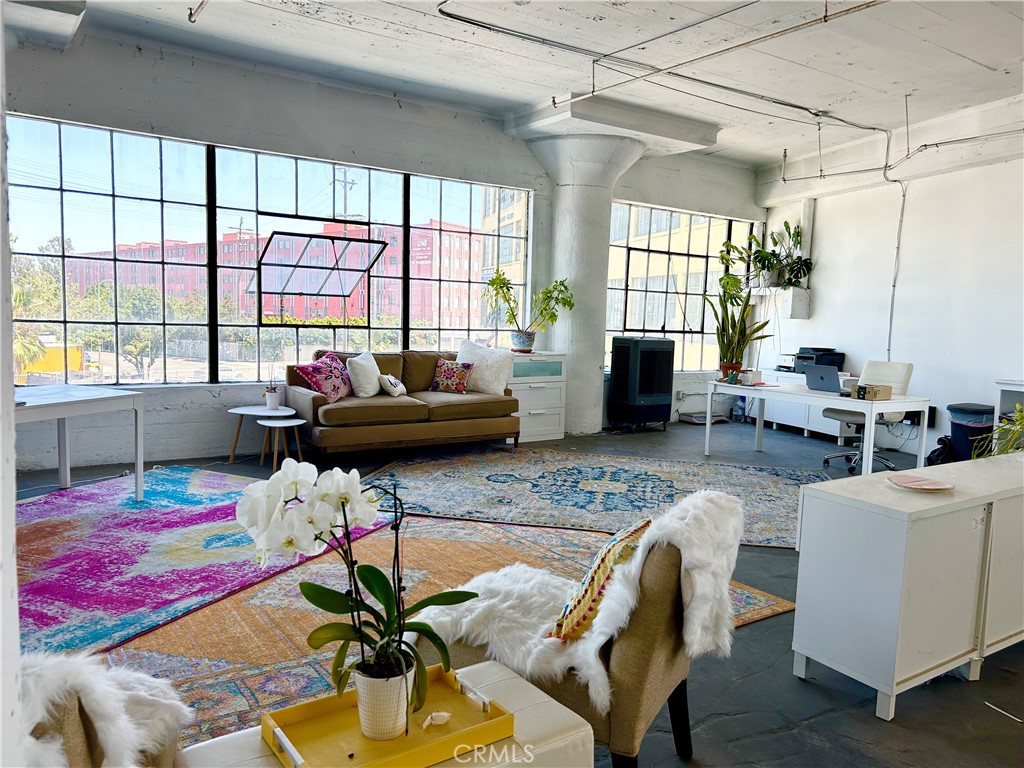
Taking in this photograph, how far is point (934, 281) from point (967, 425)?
192cm

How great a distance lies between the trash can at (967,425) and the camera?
6004 mm

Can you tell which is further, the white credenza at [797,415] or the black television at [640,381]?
the black television at [640,381]

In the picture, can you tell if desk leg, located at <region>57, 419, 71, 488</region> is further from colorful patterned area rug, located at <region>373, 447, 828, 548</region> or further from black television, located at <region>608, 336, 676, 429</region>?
black television, located at <region>608, 336, 676, 429</region>

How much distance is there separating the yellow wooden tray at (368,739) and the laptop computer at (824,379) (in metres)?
4.96

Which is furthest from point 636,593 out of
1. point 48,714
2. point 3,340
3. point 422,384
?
point 422,384

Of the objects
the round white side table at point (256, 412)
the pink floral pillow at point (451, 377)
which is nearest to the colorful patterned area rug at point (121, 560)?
the round white side table at point (256, 412)

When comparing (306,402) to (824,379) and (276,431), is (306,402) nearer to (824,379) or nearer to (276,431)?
(276,431)

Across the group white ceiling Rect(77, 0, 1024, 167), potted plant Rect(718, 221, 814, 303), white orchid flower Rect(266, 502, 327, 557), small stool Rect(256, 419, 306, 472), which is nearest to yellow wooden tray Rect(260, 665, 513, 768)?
white orchid flower Rect(266, 502, 327, 557)

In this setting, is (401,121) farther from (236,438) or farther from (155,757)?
(155,757)

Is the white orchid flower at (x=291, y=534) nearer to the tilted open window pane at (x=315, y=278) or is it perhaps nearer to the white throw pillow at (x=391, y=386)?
the white throw pillow at (x=391, y=386)

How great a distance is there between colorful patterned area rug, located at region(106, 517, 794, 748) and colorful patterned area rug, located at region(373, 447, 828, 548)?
0.34 meters

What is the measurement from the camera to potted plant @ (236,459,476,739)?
1.21m

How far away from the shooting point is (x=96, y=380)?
5.68m

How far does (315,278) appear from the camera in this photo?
648 centimetres
